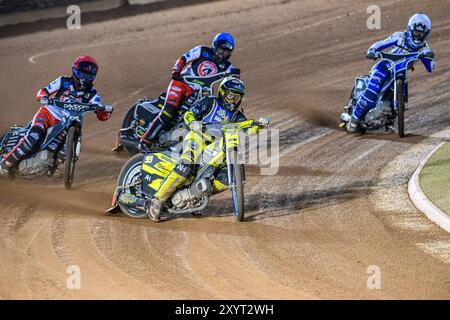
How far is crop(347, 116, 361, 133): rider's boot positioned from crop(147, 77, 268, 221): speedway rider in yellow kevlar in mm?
6184

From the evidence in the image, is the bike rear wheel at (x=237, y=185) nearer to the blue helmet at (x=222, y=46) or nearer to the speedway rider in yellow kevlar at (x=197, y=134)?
the speedway rider in yellow kevlar at (x=197, y=134)

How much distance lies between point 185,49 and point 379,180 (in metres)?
13.5

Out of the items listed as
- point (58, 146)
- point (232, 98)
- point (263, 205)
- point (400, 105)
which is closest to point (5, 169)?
point (58, 146)

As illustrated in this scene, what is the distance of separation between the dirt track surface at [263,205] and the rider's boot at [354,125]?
0.79 ft

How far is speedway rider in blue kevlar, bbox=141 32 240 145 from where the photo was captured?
17.1 m

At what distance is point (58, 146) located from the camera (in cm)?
1636

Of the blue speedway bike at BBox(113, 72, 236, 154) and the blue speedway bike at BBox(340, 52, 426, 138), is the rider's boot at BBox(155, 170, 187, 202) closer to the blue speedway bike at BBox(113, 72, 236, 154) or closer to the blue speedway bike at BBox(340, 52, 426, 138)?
the blue speedway bike at BBox(113, 72, 236, 154)

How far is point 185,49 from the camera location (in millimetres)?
27922

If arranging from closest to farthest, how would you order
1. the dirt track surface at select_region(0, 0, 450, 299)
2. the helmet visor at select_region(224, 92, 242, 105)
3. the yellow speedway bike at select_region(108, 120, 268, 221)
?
1. the dirt track surface at select_region(0, 0, 450, 299)
2. the yellow speedway bike at select_region(108, 120, 268, 221)
3. the helmet visor at select_region(224, 92, 242, 105)

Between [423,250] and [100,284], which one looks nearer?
[100,284]

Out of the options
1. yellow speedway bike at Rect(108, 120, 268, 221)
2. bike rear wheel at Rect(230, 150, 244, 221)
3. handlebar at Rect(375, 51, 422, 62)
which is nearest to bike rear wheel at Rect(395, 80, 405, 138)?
handlebar at Rect(375, 51, 422, 62)

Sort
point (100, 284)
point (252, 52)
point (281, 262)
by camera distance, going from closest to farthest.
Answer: point (100, 284) < point (281, 262) < point (252, 52)
